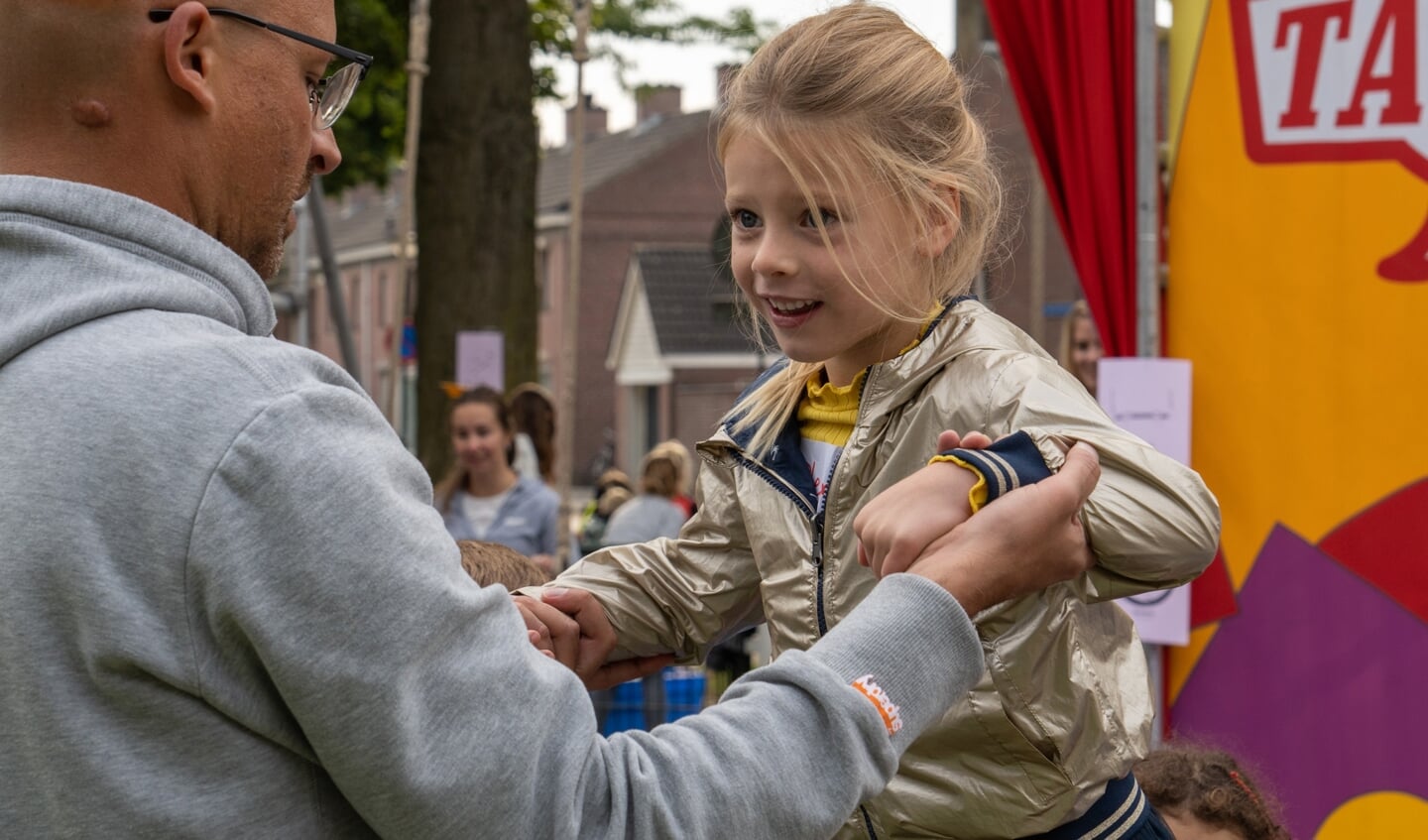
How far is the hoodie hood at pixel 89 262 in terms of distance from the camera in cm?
121

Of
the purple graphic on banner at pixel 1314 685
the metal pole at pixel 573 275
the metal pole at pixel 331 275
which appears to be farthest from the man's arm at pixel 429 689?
the metal pole at pixel 331 275

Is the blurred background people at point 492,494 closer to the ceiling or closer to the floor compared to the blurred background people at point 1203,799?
closer to the ceiling

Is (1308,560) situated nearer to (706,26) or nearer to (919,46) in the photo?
(919,46)

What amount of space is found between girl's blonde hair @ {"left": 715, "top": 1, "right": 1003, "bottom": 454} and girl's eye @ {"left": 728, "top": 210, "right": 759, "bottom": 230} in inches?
3.7

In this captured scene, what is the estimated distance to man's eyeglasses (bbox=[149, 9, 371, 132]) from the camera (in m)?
1.31

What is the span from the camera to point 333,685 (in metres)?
1.15

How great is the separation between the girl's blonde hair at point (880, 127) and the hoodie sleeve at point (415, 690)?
0.83m

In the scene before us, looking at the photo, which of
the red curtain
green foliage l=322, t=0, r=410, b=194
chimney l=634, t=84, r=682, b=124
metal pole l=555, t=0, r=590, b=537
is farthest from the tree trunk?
chimney l=634, t=84, r=682, b=124

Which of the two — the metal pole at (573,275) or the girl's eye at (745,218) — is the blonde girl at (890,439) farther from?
the metal pole at (573,275)

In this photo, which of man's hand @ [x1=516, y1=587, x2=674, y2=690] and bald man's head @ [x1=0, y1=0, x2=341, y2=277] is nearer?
bald man's head @ [x1=0, y1=0, x2=341, y2=277]

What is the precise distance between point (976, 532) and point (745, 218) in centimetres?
82

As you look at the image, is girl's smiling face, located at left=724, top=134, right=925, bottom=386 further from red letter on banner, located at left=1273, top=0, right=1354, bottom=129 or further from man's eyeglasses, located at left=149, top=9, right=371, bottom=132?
red letter on banner, located at left=1273, top=0, right=1354, bottom=129

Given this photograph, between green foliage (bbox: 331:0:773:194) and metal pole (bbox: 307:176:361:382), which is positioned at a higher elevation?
green foliage (bbox: 331:0:773:194)

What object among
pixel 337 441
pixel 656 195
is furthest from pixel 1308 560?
pixel 656 195
